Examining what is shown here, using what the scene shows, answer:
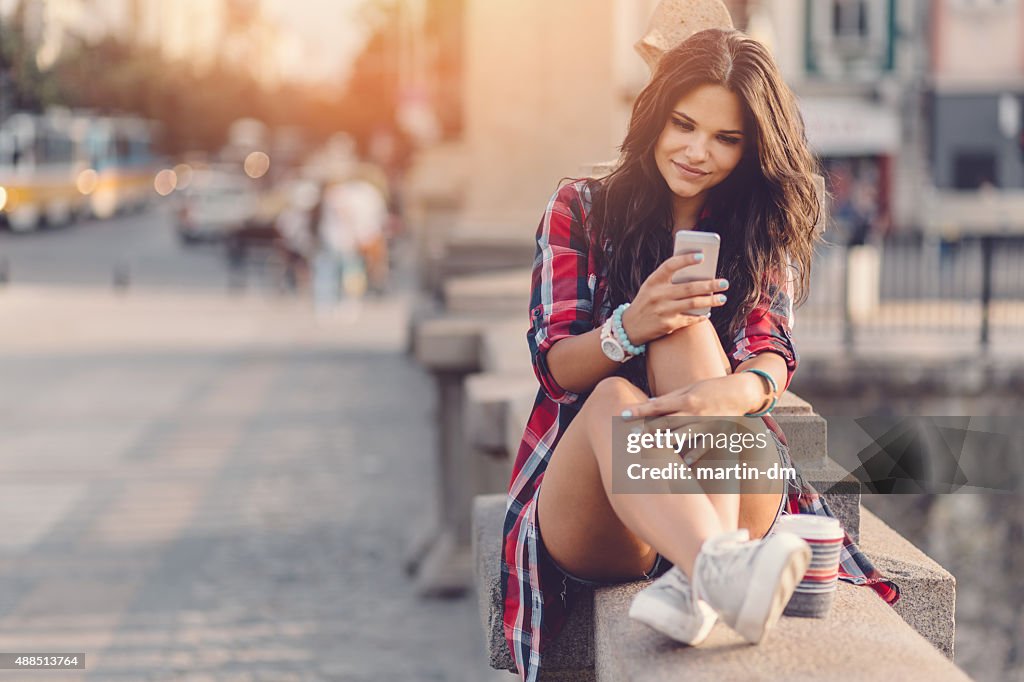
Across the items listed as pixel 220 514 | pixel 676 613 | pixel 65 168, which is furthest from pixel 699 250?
pixel 65 168

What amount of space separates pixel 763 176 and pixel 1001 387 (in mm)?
8035

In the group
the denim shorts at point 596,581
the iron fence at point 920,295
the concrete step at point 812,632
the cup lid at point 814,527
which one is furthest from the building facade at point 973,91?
the cup lid at point 814,527

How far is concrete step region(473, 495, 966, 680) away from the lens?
2.28 m

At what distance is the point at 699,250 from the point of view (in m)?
2.77

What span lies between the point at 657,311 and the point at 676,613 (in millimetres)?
638

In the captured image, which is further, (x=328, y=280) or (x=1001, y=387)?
(x=328, y=280)

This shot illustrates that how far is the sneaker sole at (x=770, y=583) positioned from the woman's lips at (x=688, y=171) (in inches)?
36.0

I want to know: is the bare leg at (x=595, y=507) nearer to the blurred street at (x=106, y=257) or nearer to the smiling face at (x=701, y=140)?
the smiling face at (x=701, y=140)

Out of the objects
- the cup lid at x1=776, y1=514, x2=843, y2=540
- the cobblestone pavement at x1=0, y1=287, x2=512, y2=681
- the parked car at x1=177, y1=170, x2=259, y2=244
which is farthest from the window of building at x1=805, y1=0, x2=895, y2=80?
the cup lid at x1=776, y1=514, x2=843, y2=540

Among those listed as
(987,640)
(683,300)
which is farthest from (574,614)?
(987,640)

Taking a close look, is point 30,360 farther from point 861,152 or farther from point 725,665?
point 861,152

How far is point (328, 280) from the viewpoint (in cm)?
1975

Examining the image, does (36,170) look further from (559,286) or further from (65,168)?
(559,286)

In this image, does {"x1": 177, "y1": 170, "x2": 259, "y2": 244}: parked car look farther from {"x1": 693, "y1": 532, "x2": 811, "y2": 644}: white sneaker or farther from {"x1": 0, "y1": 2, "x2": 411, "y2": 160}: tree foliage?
{"x1": 693, "y1": 532, "x2": 811, "y2": 644}: white sneaker
